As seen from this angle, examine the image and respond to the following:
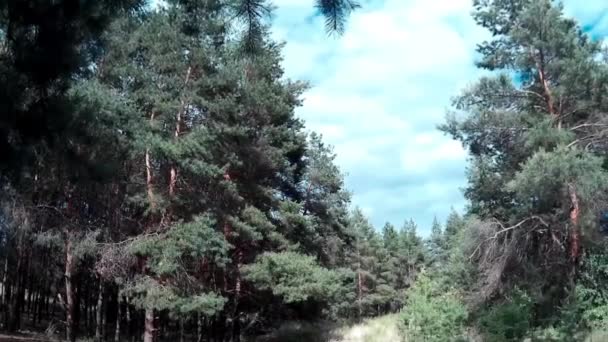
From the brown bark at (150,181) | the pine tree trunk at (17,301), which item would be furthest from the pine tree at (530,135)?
the pine tree trunk at (17,301)

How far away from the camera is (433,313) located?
17.7 meters

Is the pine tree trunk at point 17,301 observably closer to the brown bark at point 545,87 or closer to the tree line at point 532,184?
the tree line at point 532,184

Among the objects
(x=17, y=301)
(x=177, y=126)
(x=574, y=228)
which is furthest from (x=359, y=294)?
(x=574, y=228)

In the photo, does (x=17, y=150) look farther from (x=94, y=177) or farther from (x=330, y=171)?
(x=330, y=171)

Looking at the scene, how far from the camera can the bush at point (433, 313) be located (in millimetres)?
17547

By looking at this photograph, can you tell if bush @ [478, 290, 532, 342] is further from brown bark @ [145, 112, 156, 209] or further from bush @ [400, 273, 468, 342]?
brown bark @ [145, 112, 156, 209]

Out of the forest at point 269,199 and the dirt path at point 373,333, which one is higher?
the forest at point 269,199

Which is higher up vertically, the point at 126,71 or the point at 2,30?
the point at 126,71

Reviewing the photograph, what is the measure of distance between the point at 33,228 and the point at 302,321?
1650 cm

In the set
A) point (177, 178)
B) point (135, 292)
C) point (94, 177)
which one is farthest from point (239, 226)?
point (94, 177)

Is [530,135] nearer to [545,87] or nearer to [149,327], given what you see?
[545,87]

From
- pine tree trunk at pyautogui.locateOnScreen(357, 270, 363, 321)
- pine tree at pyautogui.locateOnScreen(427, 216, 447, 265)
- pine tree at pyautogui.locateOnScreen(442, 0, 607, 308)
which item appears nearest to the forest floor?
pine tree at pyautogui.locateOnScreen(442, 0, 607, 308)

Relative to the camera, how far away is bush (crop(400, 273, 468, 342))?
57.6 feet

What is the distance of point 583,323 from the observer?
16.0m
